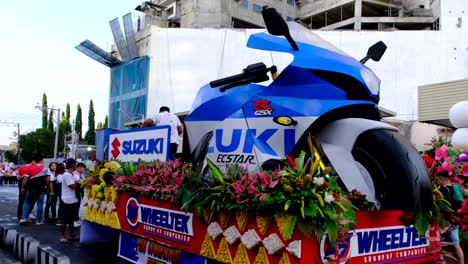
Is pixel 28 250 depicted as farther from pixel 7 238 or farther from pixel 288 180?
pixel 288 180

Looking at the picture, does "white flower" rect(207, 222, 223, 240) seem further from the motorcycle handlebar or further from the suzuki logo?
the suzuki logo

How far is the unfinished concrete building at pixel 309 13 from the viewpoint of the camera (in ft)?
156

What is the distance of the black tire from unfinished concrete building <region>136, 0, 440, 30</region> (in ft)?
143

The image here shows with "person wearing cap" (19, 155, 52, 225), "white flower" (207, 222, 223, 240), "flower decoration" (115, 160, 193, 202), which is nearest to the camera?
"white flower" (207, 222, 223, 240)

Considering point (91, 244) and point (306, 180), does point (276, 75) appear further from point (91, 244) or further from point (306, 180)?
point (91, 244)

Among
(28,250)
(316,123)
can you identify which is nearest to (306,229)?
(316,123)

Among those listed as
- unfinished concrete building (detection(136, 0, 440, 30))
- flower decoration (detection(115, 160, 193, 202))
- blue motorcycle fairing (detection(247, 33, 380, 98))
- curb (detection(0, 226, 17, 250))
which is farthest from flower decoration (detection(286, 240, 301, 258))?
unfinished concrete building (detection(136, 0, 440, 30))

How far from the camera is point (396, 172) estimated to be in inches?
140

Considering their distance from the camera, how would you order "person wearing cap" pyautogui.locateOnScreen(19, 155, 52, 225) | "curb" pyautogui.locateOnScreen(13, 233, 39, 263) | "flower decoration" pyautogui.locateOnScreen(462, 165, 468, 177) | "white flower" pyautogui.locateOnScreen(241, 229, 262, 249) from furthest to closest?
"person wearing cap" pyautogui.locateOnScreen(19, 155, 52, 225)
"flower decoration" pyautogui.locateOnScreen(462, 165, 468, 177)
"curb" pyautogui.locateOnScreen(13, 233, 39, 263)
"white flower" pyautogui.locateOnScreen(241, 229, 262, 249)

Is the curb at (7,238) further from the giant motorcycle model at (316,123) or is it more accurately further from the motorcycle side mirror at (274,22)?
the motorcycle side mirror at (274,22)

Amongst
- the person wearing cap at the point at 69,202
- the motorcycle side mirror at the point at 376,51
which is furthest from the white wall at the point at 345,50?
the motorcycle side mirror at the point at 376,51

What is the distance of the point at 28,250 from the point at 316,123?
4363mm

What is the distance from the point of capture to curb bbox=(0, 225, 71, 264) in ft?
→ 16.6

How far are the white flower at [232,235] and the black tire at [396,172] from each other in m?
1.18
